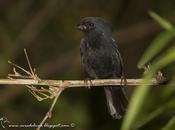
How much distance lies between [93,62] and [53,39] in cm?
322

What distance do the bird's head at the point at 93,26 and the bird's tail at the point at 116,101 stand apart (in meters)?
0.47

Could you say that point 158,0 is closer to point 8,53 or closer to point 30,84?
point 8,53

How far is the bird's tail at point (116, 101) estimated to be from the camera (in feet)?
14.6

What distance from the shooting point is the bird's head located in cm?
483

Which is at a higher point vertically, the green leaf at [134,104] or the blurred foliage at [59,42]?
the green leaf at [134,104]

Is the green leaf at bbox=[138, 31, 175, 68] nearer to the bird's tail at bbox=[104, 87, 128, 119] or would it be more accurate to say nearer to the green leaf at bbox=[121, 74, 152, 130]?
the green leaf at bbox=[121, 74, 152, 130]

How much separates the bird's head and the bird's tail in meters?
0.47

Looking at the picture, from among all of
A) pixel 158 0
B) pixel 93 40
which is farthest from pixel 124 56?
pixel 93 40

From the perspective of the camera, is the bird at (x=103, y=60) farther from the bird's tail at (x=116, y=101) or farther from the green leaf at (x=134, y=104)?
the green leaf at (x=134, y=104)

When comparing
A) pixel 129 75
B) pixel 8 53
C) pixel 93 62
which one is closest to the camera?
pixel 93 62

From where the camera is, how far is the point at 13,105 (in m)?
7.44

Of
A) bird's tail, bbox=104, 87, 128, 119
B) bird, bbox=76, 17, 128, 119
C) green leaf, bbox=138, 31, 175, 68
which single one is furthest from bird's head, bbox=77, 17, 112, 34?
green leaf, bbox=138, 31, 175, 68

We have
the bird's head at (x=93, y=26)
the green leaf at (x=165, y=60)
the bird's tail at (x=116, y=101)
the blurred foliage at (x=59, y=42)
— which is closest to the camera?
the green leaf at (x=165, y=60)

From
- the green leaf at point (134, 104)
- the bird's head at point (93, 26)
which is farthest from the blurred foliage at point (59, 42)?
the green leaf at point (134, 104)
